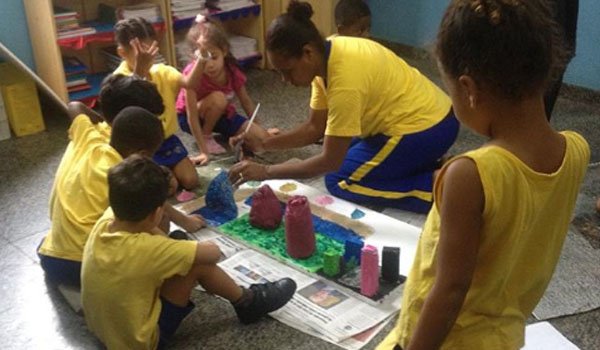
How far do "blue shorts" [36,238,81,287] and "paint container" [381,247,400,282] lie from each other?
76 centimetres

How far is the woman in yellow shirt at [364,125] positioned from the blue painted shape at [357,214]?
11cm

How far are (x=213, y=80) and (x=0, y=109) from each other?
88cm

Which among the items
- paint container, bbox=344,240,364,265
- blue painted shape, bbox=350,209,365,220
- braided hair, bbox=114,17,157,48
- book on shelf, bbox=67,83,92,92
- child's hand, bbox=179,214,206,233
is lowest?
blue painted shape, bbox=350,209,365,220

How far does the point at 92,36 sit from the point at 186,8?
1.77 ft

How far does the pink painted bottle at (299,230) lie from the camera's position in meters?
1.74

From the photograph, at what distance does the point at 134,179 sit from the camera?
1.35m

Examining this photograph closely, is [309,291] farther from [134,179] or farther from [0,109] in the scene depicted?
[0,109]

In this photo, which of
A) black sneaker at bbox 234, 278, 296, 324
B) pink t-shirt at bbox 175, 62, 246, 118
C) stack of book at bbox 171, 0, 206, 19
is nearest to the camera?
black sneaker at bbox 234, 278, 296, 324

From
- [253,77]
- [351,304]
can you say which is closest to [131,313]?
[351,304]

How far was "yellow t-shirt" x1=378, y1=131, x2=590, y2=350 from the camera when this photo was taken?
809 millimetres

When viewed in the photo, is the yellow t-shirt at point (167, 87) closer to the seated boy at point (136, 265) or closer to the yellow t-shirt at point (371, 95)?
the yellow t-shirt at point (371, 95)

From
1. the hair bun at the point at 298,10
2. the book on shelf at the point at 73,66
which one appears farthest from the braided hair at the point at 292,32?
the book on shelf at the point at 73,66

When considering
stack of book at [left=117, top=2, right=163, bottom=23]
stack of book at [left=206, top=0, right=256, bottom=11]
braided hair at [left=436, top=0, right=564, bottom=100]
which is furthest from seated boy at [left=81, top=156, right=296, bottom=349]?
stack of book at [left=206, top=0, right=256, bottom=11]

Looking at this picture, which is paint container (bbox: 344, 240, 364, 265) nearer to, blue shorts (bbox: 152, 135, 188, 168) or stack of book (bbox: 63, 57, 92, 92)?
blue shorts (bbox: 152, 135, 188, 168)
